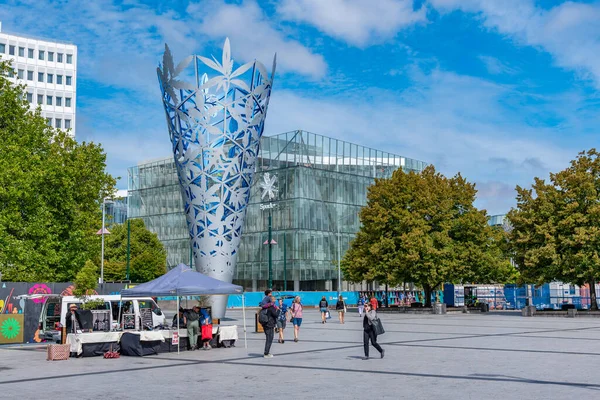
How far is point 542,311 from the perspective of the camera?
47.5m

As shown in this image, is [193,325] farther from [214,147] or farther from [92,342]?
[214,147]

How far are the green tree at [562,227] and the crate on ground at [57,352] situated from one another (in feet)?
113

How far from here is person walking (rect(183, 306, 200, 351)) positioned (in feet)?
71.9

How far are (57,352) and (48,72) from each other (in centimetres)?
9404

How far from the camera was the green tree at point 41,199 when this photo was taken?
119 feet

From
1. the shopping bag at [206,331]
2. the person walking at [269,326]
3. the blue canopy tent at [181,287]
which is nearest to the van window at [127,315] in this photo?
the blue canopy tent at [181,287]

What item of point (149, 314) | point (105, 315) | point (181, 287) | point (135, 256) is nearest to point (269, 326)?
point (181, 287)

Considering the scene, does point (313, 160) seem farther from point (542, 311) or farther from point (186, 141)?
point (186, 141)

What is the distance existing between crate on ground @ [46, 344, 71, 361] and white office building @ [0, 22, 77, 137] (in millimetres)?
86841

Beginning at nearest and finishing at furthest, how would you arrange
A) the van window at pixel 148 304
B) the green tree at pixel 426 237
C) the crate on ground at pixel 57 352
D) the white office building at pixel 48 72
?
the crate on ground at pixel 57 352 → the van window at pixel 148 304 → the green tree at pixel 426 237 → the white office building at pixel 48 72

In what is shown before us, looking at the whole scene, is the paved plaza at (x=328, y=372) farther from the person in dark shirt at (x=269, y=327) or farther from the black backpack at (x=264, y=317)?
the black backpack at (x=264, y=317)

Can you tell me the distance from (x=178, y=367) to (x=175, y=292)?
451 centimetres

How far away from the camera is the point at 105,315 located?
24844mm

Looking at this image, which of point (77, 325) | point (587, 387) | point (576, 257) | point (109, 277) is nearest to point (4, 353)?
point (77, 325)
